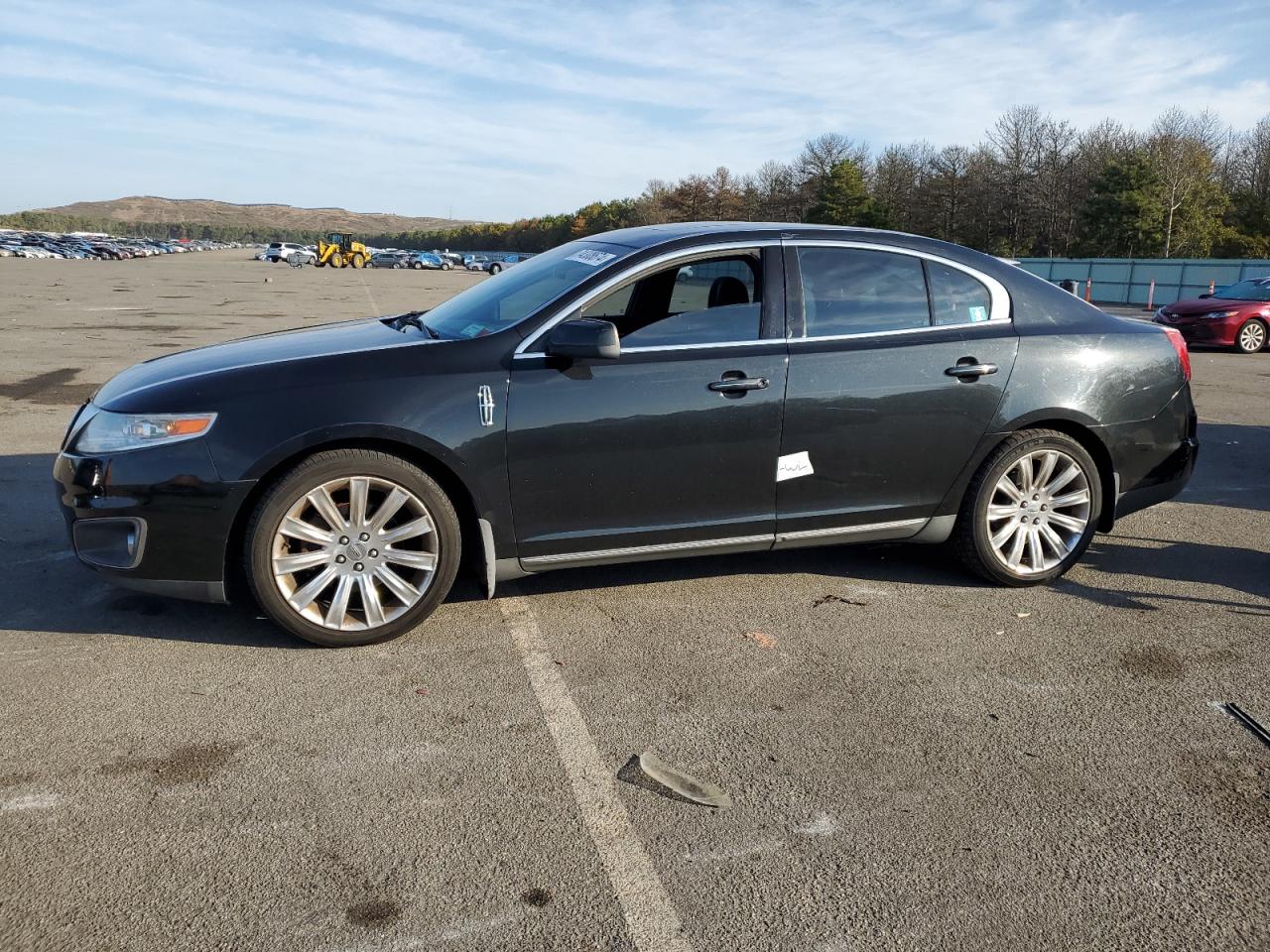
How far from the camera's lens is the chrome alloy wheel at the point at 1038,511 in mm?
4883

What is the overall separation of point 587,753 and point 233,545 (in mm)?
1759

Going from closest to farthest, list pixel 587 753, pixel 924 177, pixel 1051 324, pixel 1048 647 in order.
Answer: pixel 587 753, pixel 1048 647, pixel 1051 324, pixel 924 177

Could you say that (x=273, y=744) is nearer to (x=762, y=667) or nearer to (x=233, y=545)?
(x=233, y=545)

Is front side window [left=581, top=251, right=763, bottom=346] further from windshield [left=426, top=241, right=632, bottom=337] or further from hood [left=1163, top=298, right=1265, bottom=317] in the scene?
hood [left=1163, top=298, right=1265, bottom=317]

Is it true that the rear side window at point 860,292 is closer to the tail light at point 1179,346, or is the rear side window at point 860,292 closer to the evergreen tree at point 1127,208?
the tail light at point 1179,346

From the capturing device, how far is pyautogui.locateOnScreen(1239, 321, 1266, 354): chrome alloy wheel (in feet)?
55.4

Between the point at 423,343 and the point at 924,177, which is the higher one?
the point at 924,177

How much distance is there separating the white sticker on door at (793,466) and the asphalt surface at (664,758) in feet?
2.06

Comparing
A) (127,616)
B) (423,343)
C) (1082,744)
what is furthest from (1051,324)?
(127,616)

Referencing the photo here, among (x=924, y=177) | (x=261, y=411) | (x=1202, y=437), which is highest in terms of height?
(x=924, y=177)

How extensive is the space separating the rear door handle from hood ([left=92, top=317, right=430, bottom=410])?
2384 millimetres

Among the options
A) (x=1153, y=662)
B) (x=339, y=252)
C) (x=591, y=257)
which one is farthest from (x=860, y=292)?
(x=339, y=252)

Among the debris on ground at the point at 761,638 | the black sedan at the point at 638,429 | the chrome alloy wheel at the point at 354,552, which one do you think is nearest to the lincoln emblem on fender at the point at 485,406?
the black sedan at the point at 638,429

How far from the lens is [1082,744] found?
3424mm
